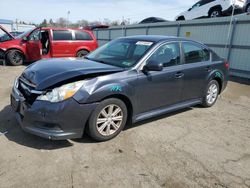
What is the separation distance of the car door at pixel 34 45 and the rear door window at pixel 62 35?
69 centimetres

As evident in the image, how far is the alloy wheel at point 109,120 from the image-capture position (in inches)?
141

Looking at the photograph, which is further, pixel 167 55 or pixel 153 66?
pixel 167 55

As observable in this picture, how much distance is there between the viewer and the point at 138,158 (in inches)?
130

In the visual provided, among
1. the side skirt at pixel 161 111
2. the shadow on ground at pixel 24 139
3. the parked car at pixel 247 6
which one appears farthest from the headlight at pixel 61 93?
the parked car at pixel 247 6

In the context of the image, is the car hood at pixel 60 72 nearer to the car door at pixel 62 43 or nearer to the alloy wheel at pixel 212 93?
the alloy wheel at pixel 212 93

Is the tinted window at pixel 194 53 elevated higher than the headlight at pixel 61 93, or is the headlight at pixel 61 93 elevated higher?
the tinted window at pixel 194 53

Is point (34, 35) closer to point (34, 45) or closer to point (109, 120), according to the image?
point (34, 45)

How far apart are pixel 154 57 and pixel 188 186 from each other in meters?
2.22

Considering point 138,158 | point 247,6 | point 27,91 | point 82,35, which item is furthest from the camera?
point 247,6

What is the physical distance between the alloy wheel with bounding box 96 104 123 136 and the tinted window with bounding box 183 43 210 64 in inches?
75.4

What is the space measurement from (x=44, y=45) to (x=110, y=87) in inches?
317

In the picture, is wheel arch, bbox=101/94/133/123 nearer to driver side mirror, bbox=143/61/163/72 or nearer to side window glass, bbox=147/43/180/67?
driver side mirror, bbox=143/61/163/72

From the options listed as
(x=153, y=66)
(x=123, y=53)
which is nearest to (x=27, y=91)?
(x=123, y=53)

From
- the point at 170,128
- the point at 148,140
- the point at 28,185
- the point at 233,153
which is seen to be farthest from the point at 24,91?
the point at 233,153
